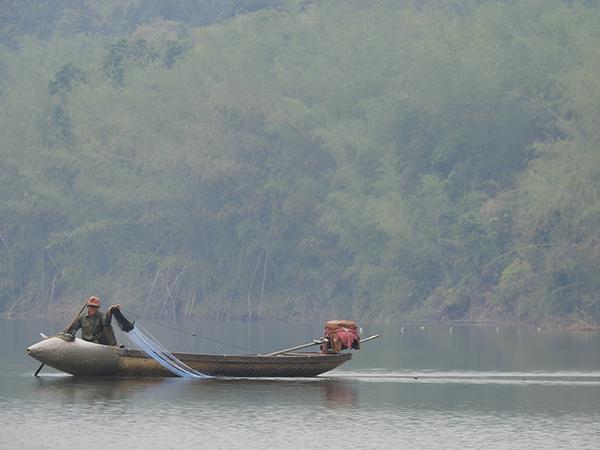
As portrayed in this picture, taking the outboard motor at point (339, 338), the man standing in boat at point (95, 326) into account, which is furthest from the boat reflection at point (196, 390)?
the man standing in boat at point (95, 326)

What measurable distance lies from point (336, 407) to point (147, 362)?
615cm

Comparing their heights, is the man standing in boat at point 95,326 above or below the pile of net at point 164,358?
above

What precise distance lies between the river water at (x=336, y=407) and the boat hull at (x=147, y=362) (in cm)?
25

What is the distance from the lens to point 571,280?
76.1 m

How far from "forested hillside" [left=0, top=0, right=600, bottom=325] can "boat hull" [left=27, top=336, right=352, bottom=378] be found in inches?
1330

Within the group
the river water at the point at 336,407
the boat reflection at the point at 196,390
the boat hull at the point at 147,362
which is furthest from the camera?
the boat hull at the point at 147,362

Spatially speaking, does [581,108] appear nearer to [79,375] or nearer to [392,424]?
[79,375]

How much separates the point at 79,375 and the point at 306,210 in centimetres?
4643

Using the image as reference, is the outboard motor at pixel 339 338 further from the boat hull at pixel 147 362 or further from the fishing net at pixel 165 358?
the fishing net at pixel 165 358

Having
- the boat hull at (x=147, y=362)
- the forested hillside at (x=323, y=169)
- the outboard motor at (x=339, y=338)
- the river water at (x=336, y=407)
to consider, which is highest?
the forested hillside at (x=323, y=169)

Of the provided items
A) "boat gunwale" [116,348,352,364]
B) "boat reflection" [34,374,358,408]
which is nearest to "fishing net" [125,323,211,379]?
"boat gunwale" [116,348,352,364]

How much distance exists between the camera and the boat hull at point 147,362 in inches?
1602

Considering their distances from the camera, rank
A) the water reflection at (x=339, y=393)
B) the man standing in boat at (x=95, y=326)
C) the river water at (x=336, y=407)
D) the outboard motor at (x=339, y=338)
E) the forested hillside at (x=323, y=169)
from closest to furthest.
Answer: the river water at (x=336, y=407) → the water reflection at (x=339, y=393) → the man standing in boat at (x=95, y=326) → the outboard motor at (x=339, y=338) → the forested hillside at (x=323, y=169)

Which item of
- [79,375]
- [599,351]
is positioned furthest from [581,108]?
[79,375]
